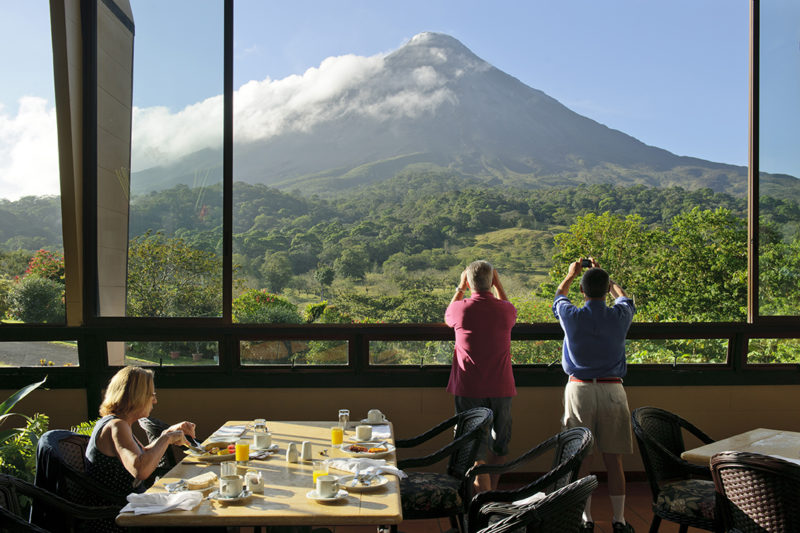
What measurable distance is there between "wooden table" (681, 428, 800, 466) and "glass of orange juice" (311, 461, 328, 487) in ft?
5.36

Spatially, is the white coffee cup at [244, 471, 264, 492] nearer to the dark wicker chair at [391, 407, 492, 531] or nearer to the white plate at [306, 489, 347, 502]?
the white plate at [306, 489, 347, 502]

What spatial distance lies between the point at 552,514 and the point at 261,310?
3.49 metres

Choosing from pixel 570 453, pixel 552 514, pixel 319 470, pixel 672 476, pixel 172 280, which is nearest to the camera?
pixel 552 514

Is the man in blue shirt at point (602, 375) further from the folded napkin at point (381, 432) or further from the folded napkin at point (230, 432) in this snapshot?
the folded napkin at point (230, 432)

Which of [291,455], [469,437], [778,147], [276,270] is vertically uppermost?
[778,147]

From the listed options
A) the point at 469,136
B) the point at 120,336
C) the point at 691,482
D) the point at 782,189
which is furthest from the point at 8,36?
the point at 469,136

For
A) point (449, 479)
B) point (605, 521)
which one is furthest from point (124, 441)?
point (605, 521)

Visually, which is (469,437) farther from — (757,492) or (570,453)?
(757,492)

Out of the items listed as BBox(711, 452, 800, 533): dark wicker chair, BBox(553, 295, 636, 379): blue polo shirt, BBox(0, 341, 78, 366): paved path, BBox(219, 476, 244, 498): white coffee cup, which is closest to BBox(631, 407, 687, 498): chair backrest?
BBox(553, 295, 636, 379): blue polo shirt

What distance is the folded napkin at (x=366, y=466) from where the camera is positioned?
2596 millimetres

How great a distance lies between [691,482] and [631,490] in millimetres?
1390

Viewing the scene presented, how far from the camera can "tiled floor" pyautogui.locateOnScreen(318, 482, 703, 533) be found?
3867mm

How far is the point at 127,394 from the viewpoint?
2.73 m

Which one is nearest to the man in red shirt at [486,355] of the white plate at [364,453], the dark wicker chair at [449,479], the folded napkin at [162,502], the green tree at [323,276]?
the dark wicker chair at [449,479]
